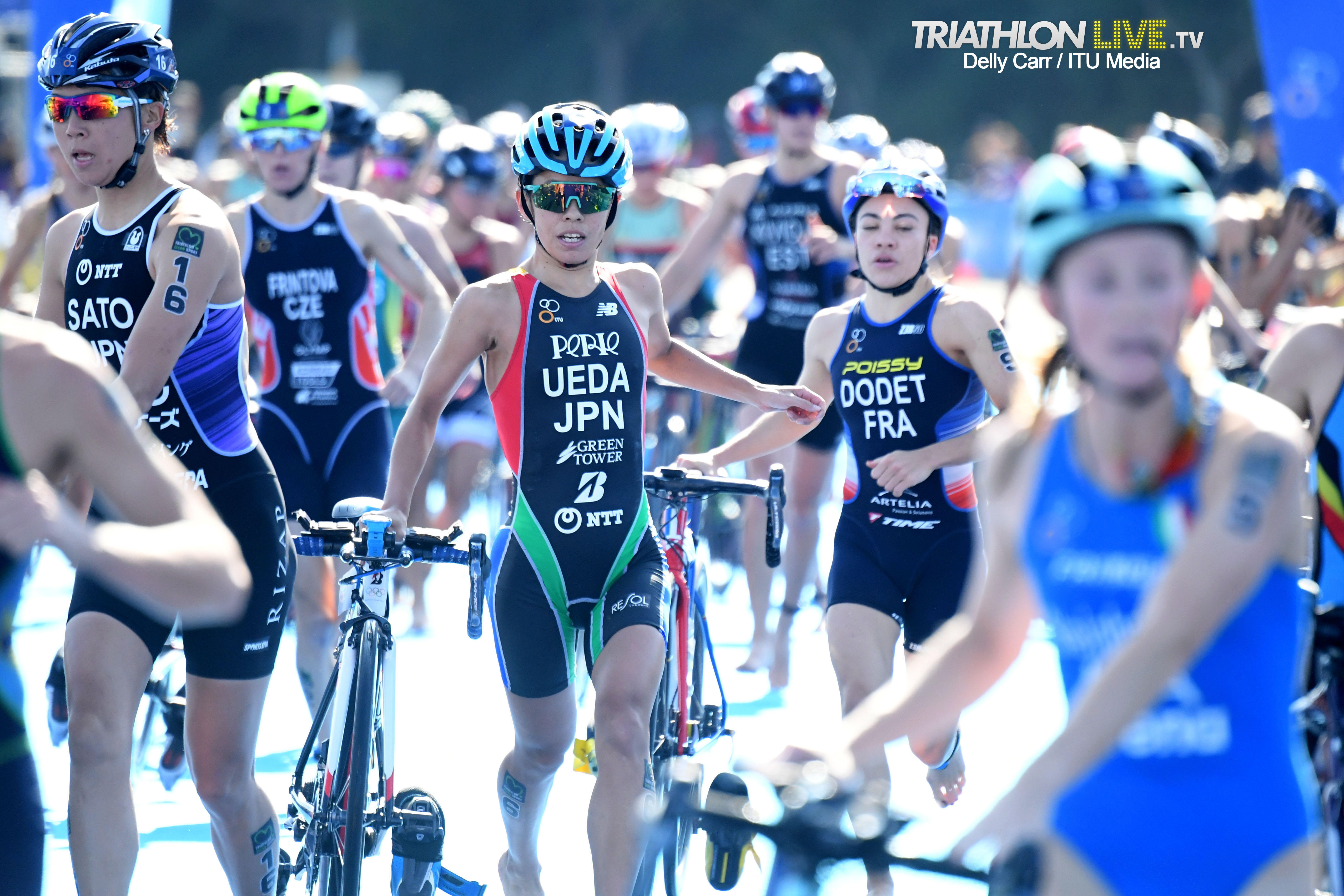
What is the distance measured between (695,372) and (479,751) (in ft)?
8.09

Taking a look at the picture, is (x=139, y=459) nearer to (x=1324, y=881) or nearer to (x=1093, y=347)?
(x=1093, y=347)

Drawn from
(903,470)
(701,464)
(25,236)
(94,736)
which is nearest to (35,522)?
(94,736)

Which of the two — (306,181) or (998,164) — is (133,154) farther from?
(998,164)

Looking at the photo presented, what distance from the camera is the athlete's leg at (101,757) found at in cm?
412

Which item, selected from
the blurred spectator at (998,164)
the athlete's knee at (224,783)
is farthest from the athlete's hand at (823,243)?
the blurred spectator at (998,164)

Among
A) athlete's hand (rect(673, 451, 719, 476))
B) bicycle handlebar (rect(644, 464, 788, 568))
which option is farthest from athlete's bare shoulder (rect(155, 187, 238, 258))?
athlete's hand (rect(673, 451, 719, 476))

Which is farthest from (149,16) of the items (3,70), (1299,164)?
(3,70)

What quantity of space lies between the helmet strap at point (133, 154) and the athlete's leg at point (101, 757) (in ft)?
3.97

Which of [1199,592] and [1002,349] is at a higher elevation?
[1002,349]

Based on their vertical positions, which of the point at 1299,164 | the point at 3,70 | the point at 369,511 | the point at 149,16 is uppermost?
the point at 3,70

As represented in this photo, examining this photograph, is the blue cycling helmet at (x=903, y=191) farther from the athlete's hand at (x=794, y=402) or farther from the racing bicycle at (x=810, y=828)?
the racing bicycle at (x=810, y=828)

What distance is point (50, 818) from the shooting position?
19.9 ft

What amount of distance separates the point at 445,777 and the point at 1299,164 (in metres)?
6.79

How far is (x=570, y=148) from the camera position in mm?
4828
